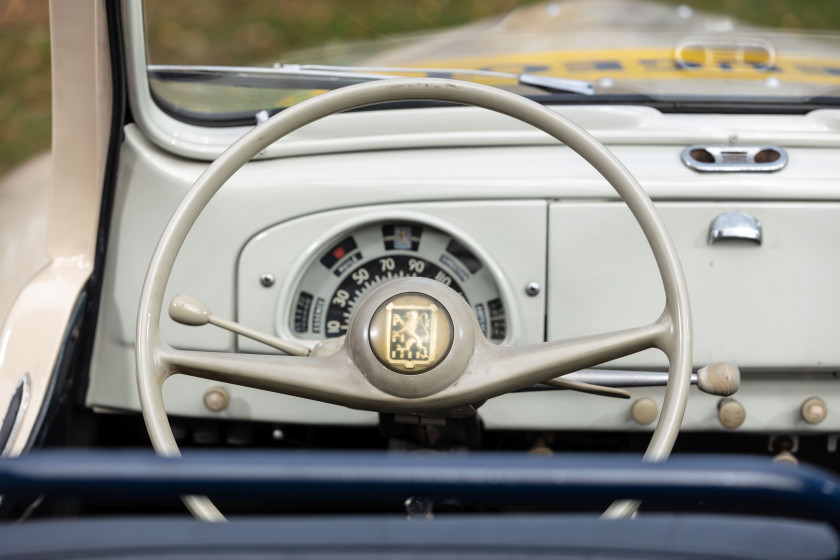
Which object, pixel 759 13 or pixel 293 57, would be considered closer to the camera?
pixel 293 57

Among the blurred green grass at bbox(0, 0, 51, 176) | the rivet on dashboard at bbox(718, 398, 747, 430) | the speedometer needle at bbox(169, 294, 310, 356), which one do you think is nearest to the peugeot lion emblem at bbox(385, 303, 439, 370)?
the speedometer needle at bbox(169, 294, 310, 356)

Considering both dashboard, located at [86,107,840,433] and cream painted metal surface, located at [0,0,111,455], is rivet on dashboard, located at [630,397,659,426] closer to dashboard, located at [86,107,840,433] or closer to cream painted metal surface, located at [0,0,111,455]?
dashboard, located at [86,107,840,433]

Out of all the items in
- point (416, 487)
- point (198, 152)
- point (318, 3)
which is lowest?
point (416, 487)

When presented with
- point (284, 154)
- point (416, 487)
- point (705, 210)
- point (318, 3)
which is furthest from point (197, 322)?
point (318, 3)

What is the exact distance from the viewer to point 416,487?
0.74 meters

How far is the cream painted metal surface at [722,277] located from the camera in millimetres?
1685

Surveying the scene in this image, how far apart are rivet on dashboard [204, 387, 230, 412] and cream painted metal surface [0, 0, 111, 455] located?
279mm

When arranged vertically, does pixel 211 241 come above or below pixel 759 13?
below

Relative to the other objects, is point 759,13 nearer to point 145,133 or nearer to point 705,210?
point 705,210

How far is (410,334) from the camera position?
127 centimetres

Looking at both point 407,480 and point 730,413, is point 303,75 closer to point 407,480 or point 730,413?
point 730,413

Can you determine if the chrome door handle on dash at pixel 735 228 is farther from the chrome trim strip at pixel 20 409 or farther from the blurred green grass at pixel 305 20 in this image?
the chrome trim strip at pixel 20 409

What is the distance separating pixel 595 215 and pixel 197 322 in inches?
28.6

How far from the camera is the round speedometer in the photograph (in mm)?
1701
